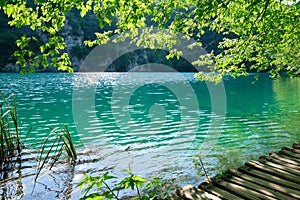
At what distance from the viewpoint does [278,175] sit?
5.71 meters

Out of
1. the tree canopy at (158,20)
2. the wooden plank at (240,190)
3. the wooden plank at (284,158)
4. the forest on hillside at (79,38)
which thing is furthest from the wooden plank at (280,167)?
the forest on hillside at (79,38)

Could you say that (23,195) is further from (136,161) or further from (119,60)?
(119,60)

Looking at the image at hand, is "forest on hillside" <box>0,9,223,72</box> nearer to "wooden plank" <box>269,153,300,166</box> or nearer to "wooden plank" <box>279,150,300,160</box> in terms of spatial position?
"wooden plank" <box>279,150,300,160</box>

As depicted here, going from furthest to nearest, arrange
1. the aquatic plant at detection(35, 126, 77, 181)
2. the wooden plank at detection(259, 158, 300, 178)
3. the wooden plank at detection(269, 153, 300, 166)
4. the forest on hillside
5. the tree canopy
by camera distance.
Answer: the forest on hillside < the aquatic plant at detection(35, 126, 77, 181) < the wooden plank at detection(269, 153, 300, 166) < the wooden plank at detection(259, 158, 300, 178) < the tree canopy

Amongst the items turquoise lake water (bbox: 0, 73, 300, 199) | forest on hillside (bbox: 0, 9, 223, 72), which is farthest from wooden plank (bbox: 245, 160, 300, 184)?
forest on hillside (bbox: 0, 9, 223, 72)

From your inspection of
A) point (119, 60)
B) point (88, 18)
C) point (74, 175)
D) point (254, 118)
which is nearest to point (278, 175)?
point (74, 175)

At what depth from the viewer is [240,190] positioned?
5.02 metres

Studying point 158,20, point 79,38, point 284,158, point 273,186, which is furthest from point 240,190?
point 79,38

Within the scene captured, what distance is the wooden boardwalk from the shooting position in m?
4.81

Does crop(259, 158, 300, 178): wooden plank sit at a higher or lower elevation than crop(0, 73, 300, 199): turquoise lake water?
higher

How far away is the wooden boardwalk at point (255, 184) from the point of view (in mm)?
4812

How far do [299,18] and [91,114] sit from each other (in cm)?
1785

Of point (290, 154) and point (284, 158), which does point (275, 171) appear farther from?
point (290, 154)

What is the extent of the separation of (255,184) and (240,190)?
502mm
